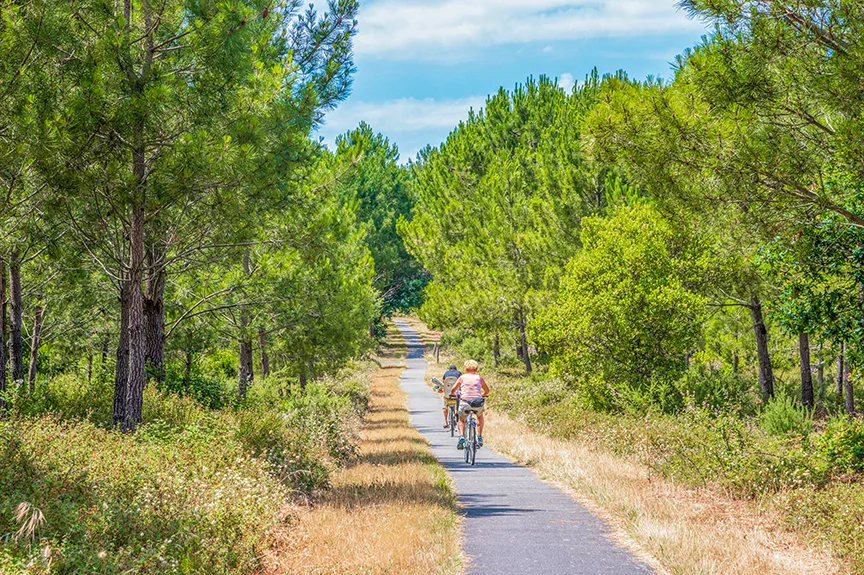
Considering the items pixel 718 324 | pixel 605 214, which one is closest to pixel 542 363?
pixel 718 324

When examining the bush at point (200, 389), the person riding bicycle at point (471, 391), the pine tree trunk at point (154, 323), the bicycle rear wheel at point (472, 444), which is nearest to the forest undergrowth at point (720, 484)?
the bicycle rear wheel at point (472, 444)

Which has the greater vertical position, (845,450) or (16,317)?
(16,317)

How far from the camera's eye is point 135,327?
11805mm

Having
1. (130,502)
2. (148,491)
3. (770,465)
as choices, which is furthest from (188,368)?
(770,465)

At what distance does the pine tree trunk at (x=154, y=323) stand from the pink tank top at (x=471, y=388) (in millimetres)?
5922

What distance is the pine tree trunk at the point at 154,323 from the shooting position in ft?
51.6

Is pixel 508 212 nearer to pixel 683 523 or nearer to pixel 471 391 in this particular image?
pixel 471 391

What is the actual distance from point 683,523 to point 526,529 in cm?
170

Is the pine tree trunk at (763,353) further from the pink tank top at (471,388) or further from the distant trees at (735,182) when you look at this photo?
the pink tank top at (471,388)

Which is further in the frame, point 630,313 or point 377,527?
point 630,313

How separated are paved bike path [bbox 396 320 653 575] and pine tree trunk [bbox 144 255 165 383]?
19.3ft

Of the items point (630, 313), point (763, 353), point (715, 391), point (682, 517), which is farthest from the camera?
point (763, 353)

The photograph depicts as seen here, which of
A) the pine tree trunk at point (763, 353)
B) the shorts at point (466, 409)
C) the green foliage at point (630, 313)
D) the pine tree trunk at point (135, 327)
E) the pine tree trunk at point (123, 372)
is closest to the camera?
the pine tree trunk at point (135, 327)

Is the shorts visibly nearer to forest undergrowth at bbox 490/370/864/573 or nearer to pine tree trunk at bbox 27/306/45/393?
forest undergrowth at bbox 490/370/864/573
